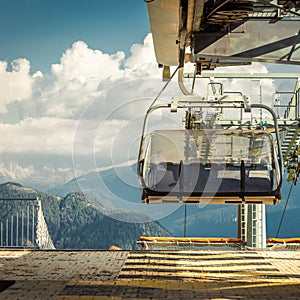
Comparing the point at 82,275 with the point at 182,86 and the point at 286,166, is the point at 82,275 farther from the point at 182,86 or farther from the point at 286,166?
the point at 286,166

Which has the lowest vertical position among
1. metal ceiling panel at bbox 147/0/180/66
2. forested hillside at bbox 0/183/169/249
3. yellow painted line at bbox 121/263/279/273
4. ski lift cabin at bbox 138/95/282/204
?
forested hillside at bbox 0/183/169/249

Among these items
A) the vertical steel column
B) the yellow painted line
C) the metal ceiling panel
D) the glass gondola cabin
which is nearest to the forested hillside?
the vertical steel column

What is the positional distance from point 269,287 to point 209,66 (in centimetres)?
316

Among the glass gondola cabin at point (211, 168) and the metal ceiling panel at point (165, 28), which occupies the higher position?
the metal ceiling panel at point (165, 28)

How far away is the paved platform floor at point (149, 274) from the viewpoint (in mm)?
8992

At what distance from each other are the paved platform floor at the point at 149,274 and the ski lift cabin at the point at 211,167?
1168mm

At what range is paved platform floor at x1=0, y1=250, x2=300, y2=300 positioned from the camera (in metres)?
8.99

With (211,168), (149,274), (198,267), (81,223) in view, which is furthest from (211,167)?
(81,223)

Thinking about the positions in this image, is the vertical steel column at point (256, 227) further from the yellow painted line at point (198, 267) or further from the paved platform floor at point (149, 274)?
the yellow painted line at point (198, 267)

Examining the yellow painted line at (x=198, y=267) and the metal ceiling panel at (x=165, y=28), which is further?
the yellow painted line at (x=198, y=267)

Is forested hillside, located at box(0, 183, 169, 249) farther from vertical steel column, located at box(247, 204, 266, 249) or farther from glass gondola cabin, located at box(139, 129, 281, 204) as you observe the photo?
glass gondola cabin, located at box(139, 129, 281, 204)

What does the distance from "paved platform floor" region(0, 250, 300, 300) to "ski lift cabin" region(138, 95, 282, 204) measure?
1.17 metres

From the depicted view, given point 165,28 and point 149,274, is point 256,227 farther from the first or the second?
point 165,28

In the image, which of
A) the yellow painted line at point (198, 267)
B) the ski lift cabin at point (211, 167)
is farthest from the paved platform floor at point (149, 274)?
the ski lift cabin at point (211, 167)
